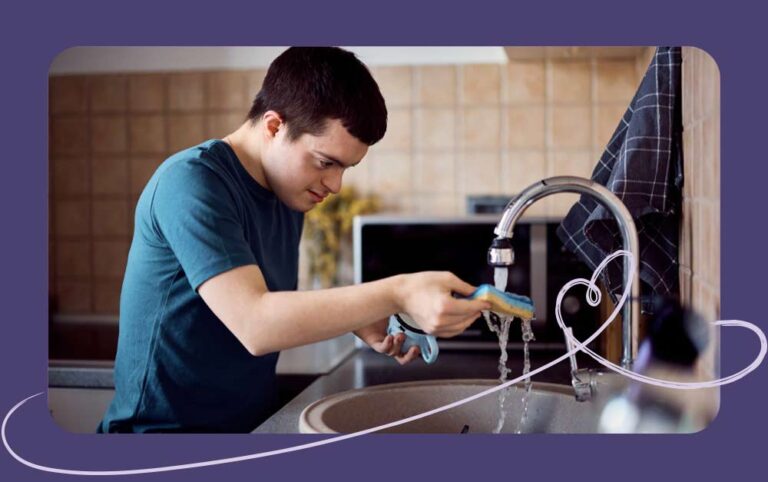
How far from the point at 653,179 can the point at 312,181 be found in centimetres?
36

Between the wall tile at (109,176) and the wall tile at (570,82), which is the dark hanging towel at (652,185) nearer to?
the wall tile at (570,82)

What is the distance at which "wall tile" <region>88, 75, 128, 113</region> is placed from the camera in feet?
3.49

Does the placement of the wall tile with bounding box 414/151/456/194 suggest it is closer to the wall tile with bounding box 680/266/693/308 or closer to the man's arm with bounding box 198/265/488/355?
the wall tile with bounding box 680/266/693/308

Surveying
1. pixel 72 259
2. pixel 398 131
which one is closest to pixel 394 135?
pixel 398 131

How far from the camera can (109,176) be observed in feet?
3.62

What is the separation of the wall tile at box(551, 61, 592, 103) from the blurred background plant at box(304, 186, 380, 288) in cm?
29

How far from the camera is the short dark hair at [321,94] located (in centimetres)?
90

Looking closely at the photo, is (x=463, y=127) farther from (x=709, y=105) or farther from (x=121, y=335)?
(x=121, y=335)

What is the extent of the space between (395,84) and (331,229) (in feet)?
0.90

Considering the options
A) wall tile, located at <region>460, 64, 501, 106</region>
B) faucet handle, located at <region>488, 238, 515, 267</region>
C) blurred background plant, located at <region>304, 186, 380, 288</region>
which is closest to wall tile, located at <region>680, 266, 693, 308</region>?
faucet handle, located at <region>488, 238, 515, 267</region>

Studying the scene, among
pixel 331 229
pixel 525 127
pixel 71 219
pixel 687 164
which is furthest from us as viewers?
pixel 331 229

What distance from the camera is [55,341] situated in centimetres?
109

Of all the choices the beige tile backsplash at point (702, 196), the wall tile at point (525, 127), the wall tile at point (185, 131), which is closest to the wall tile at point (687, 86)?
the beige tile backsplash at point (702, 196)

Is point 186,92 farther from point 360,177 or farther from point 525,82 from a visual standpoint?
point 525,82
